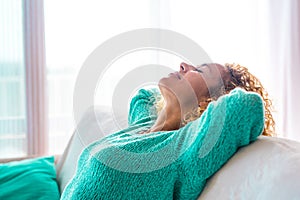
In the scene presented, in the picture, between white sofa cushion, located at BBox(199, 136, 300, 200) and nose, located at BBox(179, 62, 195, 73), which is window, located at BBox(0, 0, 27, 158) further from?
white sofa cushion, located at BBox(199, 136, 300, 200)

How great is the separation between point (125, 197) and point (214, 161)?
277mm

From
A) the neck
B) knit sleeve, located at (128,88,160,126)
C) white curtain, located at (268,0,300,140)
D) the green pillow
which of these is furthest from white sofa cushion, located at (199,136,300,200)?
white curtain, located at (268,0,300,140)

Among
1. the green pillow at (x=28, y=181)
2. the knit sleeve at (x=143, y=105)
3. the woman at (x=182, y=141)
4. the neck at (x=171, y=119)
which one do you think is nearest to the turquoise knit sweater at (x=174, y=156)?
the woman at (x=182, y=141)

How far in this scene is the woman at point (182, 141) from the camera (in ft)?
3.04

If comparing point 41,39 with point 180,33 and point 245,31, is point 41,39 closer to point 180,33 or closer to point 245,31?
point 180,33

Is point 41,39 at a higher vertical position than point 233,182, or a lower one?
higher

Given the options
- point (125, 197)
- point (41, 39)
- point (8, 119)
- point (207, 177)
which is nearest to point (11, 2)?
point (41, 39)

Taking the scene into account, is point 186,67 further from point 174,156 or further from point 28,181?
point 28,181

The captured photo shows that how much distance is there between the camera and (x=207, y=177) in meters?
0.96

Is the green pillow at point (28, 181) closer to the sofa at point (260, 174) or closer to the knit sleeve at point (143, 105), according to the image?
the knit sleeve at point (143, 105)

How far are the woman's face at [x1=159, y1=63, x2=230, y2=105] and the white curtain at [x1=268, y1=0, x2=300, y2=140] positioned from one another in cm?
122

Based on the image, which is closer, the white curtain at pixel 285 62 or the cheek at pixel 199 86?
the cheek at pixel 199 86


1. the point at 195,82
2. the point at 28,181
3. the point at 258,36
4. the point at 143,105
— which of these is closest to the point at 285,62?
the point at 258,36

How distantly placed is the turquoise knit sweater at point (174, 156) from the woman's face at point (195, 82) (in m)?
0.17
